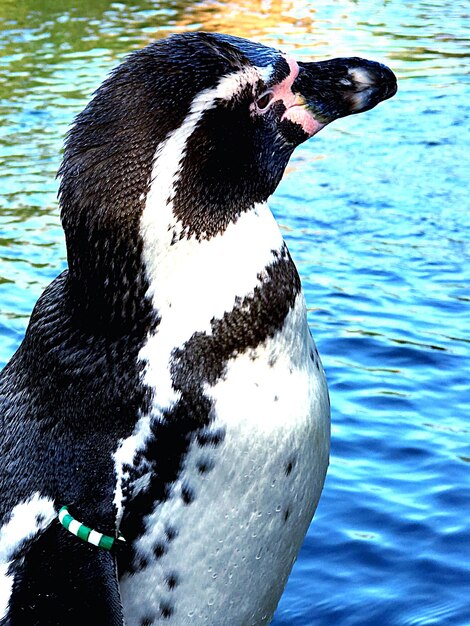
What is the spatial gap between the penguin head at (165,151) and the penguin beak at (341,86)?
22 cm

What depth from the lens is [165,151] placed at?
256 centimetres

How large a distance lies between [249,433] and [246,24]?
10.3m

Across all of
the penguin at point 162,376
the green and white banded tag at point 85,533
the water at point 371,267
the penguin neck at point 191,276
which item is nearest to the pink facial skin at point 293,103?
the penguin at point 162,376

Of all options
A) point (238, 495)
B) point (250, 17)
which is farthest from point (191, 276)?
point (250, 17)

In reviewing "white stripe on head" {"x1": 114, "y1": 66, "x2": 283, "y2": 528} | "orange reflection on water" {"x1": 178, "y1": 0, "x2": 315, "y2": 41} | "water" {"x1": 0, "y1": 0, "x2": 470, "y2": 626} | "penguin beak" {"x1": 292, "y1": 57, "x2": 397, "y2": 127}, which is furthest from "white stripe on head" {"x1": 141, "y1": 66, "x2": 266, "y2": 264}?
"orange reflection on water" {"x1": 178, "y1": 0, "x2": 315, "y2": 41}

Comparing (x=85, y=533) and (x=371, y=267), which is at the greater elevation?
(x=85, y=533)

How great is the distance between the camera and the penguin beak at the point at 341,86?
2945mm

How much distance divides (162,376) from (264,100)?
66cm

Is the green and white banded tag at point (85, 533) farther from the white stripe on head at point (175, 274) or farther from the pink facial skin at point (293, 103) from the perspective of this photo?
the pink facial skin at point (293, 103)

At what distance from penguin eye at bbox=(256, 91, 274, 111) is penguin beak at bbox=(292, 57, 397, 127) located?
0.44 ft

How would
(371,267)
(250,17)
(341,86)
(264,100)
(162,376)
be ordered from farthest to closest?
(250,17) < (371,267) < (341,86) < (264,100) < (162,376)

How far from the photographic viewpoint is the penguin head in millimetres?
2551

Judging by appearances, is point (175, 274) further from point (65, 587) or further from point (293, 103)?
point (65, 587)

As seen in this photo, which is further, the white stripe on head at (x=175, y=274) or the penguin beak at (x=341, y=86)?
the penguin beak at (x=341, y=86)
